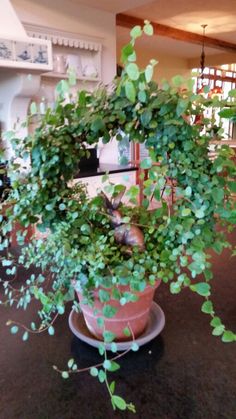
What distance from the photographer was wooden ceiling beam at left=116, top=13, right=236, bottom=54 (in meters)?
4.26

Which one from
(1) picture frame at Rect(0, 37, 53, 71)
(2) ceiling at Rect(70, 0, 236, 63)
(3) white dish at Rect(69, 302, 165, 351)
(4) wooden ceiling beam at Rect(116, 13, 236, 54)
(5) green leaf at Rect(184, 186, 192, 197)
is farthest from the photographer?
(4) wooden ceiling beam at Rect(116, 13, 236, 54)

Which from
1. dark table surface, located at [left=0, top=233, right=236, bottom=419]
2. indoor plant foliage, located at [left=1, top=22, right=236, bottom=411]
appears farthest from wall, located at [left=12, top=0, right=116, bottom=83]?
dark table surface, located at [left=0, top=233, right=236, bottom=419]

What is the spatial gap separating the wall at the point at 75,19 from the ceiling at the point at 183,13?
0.09m

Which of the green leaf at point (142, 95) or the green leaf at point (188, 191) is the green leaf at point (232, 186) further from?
the green leaf at point (142, 95)

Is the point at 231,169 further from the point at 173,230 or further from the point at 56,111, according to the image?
the point at 56,111

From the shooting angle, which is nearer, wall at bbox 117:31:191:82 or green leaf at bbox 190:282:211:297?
green leaf at bbox 190:282:211:297

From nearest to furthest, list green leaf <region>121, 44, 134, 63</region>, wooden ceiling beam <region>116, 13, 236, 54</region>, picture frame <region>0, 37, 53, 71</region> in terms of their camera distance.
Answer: green leaf <region>121, 44, 134, 63</region>
picture frame <region>0, 37, 53, 71</region>
wooden ceiling beam <region>116, 13, 236, 54</region>

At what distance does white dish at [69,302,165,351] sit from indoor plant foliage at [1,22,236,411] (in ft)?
0.30

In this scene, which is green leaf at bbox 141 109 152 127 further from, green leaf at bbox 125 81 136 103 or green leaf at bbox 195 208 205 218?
green leaf at bbox 195 208 205 218

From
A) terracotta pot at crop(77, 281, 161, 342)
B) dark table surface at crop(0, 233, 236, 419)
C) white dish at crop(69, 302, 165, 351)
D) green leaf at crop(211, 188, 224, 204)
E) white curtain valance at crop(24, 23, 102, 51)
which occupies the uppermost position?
white curtain valance at crop(24, 23, 102, 51)

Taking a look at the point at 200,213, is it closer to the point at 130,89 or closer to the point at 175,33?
the point at 130,89

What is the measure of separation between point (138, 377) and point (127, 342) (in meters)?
0.07

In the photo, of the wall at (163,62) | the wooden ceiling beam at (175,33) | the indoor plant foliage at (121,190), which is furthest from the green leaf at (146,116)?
the wall at (163,62)

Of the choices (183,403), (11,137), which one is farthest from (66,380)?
(11,137)
